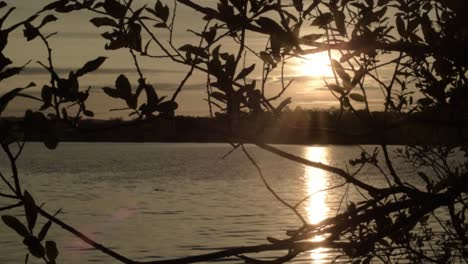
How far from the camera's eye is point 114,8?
152 inches

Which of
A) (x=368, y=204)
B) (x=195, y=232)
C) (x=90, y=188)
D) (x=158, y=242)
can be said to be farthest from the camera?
(x=90, y=188)

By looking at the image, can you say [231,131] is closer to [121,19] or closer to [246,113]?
[246,113]

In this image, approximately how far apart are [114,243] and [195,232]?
431 centimetres

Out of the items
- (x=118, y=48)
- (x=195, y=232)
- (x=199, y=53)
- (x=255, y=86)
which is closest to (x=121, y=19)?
(x=118, y=48)

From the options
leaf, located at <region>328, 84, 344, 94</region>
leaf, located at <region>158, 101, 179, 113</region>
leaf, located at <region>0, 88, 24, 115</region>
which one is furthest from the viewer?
leaf, located at <region>328, 84, 344, 94</region>

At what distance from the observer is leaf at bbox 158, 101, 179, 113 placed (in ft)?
11.1

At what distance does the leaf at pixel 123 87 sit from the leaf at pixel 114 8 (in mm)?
549

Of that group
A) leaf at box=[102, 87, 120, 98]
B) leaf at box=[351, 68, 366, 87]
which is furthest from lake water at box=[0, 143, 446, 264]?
leaf at box=[102, 87, 120, 98]

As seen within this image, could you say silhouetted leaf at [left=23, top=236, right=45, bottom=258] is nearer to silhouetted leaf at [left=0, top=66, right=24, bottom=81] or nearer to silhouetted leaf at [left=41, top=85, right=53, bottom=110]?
silhouetted leaf at [left=41, top=85, right=53, bottom=110]

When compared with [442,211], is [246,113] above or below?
above

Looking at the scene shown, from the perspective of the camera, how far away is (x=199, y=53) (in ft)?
12.8

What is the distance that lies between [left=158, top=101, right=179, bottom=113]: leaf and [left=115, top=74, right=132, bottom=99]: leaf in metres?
0.15

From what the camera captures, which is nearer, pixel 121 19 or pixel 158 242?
pixel 121 19

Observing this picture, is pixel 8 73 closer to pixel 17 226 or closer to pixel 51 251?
pixel 17 226
